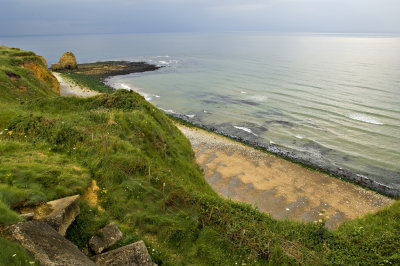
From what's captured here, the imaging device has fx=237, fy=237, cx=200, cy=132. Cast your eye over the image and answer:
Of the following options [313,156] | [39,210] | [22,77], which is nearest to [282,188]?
[313,156]

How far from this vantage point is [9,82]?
2655 cm

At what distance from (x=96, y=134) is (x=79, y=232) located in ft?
25.1

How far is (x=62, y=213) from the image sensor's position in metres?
7.52

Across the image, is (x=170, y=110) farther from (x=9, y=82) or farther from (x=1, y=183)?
(x=1, y=183)

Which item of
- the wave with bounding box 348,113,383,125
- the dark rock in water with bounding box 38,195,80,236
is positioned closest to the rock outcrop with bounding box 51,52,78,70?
the wave with bounding box 348,113,383,125

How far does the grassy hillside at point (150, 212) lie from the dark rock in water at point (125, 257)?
0.87m

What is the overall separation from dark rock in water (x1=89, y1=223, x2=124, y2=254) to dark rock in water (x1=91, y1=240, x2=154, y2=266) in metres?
0.36

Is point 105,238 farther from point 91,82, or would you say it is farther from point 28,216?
point 91,82

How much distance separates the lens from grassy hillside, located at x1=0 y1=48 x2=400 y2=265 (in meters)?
8.79

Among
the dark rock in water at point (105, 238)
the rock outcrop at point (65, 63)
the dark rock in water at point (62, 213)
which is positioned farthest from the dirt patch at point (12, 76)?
the rock outcrop at point (65, 63)

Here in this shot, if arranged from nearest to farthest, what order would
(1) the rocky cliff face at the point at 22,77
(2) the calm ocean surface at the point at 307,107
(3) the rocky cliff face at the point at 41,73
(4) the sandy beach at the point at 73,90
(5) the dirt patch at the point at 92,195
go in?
1. (5) the dirt patch at the point at 92,195
2. (1) the rocky cliff face at the point at 22,77
3. (2) the calm ocean surface at the point at 307,107
4. (3) the rocky cliff face at the point at 41,73
5. (4) the sandy beach at the point at 73,90

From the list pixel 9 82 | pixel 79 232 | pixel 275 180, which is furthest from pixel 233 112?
pixel 79 232

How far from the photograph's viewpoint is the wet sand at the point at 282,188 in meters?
22.0

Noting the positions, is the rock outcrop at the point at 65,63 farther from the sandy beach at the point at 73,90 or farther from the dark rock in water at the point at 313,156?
the dark rock in water at the point at 313,156
